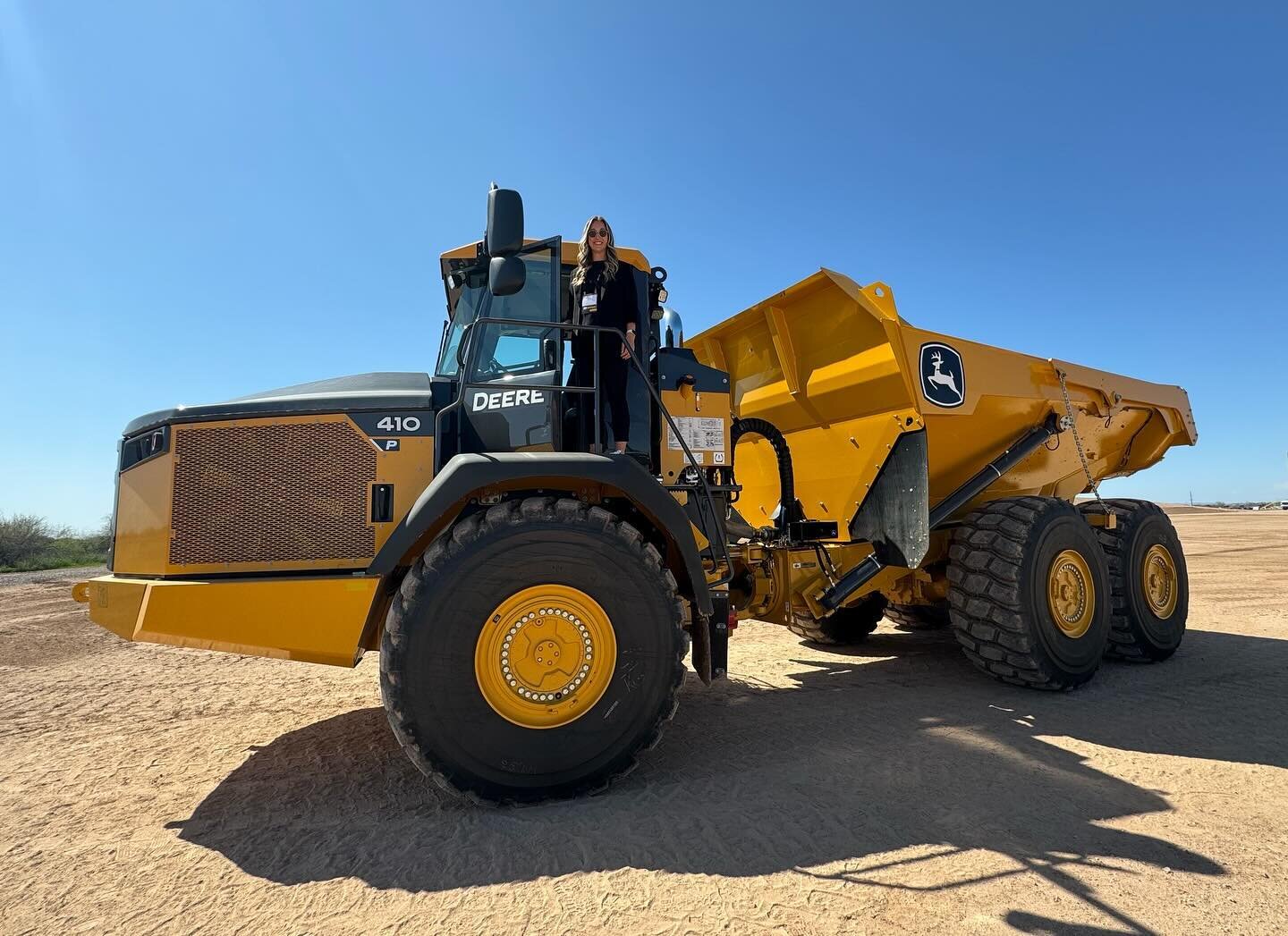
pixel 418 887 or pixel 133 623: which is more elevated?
pixel 133 623

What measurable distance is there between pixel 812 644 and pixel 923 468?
116 inches

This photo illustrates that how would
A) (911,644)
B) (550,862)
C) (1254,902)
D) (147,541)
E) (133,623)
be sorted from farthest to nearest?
1. (911,644)
2. (147,541)
3. (133,623)
4. (550,862)
5. (1254,902)

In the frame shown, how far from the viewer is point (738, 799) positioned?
10.3 feet

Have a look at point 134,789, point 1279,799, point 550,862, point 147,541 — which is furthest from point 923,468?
point 134,789

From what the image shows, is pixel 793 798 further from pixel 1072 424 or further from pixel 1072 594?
pixel 1072 424

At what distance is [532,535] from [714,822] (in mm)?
1462

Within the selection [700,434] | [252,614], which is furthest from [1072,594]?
[252,614]

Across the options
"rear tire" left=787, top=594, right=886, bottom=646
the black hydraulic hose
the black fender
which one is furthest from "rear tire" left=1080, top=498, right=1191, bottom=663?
the black fender

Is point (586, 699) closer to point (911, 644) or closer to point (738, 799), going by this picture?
point (738, 799)

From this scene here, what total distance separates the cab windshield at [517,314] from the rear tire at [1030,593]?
3585 mm

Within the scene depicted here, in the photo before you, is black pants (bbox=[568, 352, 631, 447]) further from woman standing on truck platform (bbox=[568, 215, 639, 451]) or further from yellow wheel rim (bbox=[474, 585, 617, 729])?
yellow wheel rim (bbox=[474, 585, 617, 729])

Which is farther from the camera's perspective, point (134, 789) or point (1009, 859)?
point (134, 789)

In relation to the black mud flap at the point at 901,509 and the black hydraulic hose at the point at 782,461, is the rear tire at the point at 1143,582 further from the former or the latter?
the black hydraulic hose at the point at 782,461

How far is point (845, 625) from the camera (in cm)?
700
